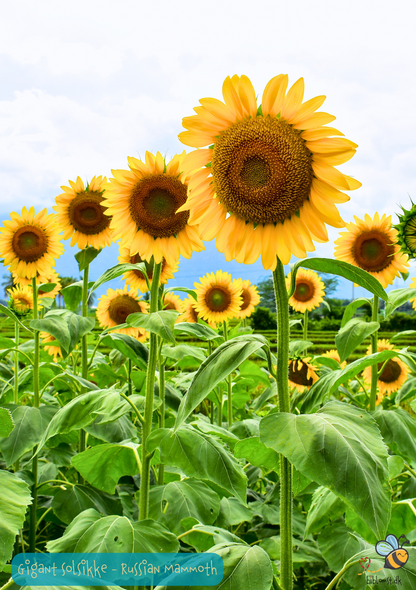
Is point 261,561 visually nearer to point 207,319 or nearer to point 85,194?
point 85,194

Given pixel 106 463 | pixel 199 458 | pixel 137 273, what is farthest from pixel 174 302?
pixel 199 458

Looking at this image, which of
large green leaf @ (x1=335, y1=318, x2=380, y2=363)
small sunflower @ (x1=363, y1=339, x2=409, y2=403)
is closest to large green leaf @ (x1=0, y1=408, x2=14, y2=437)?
large green leaf @ (x1=335, y1=318, x2=380, y2=363)

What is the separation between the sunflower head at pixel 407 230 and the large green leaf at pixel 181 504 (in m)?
1.51

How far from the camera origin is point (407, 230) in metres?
1.96

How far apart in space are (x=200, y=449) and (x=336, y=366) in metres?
2.14

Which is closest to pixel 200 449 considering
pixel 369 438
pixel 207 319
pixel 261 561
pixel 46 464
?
pixel 261 561

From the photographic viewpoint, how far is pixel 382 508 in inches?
42.9

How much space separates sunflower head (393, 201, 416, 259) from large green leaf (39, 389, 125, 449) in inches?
56.9

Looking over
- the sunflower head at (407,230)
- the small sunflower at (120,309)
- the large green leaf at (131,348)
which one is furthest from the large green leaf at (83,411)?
the small sunflower at (120,309)

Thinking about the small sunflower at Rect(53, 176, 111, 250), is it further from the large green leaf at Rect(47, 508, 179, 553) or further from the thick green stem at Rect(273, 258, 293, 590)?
the thick green stem at Rect(273, 258, 293, 590)

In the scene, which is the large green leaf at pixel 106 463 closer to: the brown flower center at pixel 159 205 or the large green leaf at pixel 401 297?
the brown flower center at pixel 159 205

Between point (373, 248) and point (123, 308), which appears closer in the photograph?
point (373, 248)

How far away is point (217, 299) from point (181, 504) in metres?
2.95

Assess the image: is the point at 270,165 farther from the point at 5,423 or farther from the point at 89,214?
the point at 89,214
